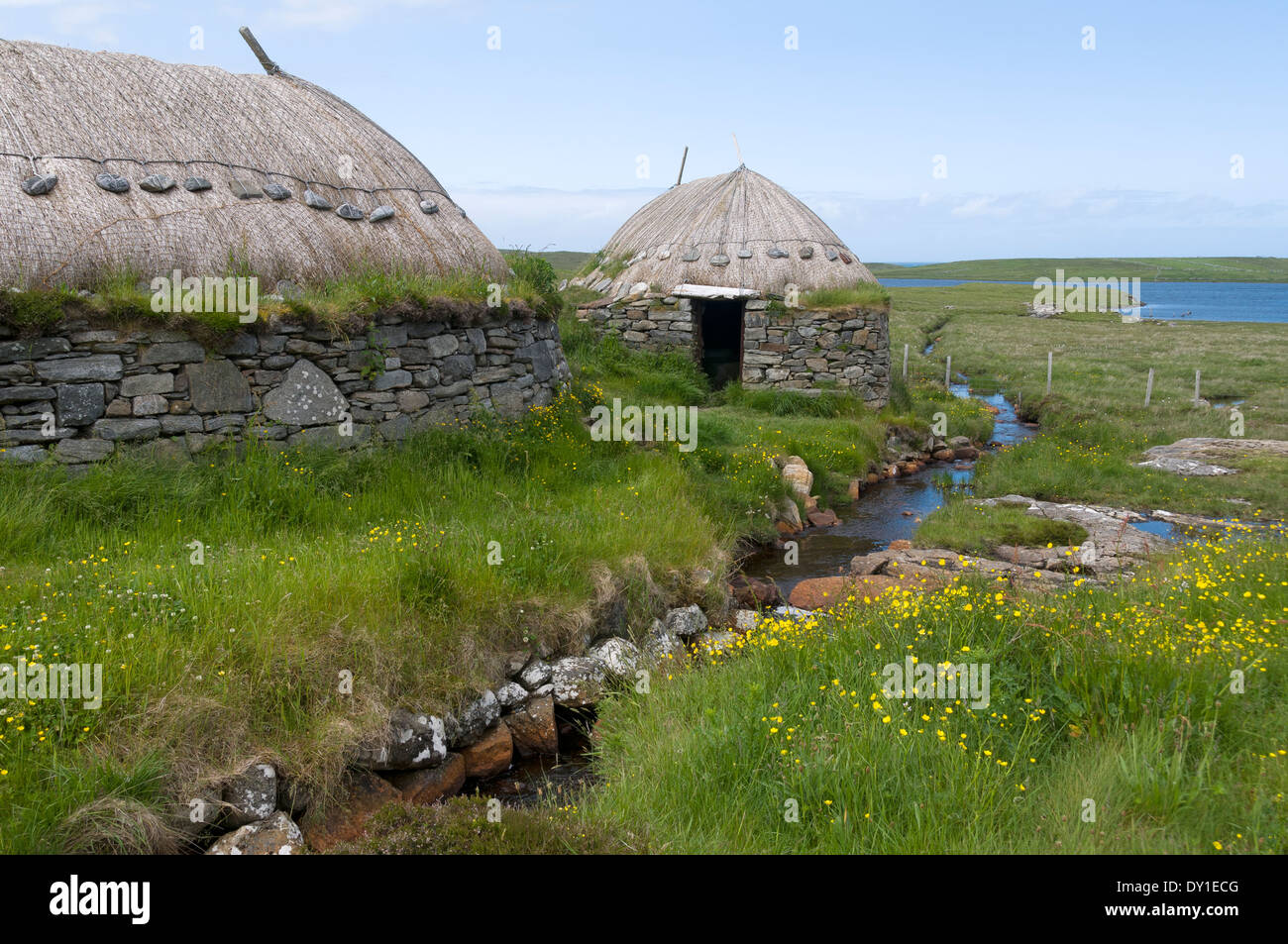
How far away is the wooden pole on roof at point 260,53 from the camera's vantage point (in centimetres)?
1083

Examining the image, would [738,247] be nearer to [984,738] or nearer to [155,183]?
[155,183]

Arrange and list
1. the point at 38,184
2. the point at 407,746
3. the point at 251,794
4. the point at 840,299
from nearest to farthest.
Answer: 1. the point at 251,794
2. the point at 407,746
3. the point at 38,184
4. the point at 840,299

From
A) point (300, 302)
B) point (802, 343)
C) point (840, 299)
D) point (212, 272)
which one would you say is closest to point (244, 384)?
point (300, 302)

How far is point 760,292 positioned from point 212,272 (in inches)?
414

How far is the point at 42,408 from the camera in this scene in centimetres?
690

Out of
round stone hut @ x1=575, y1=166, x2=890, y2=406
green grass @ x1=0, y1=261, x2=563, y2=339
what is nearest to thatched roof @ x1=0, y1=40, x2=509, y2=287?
green grass @ x1=0, y1=261, x2=563, y2=339

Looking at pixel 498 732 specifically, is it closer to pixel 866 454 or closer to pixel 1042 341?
pixel 866 454

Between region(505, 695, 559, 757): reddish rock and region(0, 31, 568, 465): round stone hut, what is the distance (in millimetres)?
3692

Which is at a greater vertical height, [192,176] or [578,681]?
→ [192,176]

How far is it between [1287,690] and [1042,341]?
35.1m

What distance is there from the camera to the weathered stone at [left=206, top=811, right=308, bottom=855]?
4.39 meters

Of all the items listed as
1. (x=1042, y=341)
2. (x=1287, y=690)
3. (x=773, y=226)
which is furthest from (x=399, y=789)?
(x=1042, y=341)

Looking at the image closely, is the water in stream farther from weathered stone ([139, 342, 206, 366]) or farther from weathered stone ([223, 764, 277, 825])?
weathered stone ([139, 342, 206, 366])

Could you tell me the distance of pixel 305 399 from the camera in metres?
8.09
